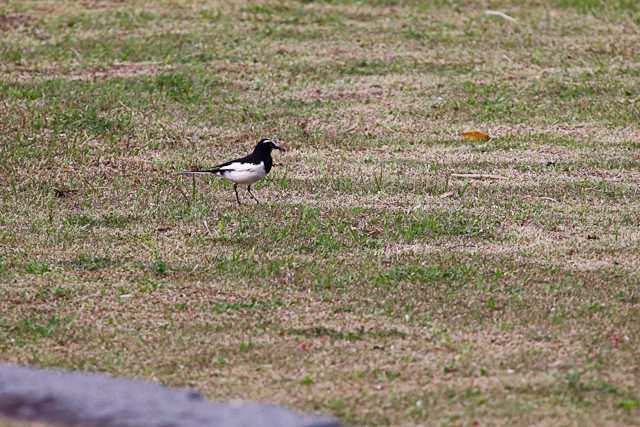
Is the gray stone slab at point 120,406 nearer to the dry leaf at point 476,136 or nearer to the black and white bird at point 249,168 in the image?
the black and white bird at point 249,168

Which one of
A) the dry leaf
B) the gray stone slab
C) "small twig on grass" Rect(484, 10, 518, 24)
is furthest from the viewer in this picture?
"small twig on grass" Rect(484, 10, 518, 24)

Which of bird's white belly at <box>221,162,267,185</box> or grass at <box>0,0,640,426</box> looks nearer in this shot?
grass at <box>0,0,640,426</box>

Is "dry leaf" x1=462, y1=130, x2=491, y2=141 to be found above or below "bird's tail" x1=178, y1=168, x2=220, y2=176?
below

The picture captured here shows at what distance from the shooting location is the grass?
6.41 m

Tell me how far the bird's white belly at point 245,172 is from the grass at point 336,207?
286mm

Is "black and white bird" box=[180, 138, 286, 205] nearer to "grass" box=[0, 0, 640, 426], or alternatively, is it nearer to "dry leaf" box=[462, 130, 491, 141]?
"grass" box=[0, 0, 640, 426]

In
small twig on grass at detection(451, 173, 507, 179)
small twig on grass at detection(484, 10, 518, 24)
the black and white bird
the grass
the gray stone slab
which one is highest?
small twig on grass at detection(484, 10, 518, 24)

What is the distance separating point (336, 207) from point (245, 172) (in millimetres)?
767

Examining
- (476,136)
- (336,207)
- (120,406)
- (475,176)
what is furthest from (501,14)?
(120,406)

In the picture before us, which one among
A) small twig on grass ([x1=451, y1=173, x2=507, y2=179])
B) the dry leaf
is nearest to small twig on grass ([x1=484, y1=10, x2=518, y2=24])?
the dry leaf

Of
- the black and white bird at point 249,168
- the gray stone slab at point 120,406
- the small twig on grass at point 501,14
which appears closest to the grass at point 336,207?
the small twig on grass at point 501,14

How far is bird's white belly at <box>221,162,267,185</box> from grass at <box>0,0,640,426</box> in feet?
0.94

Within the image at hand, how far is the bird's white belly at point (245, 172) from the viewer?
30.5ft

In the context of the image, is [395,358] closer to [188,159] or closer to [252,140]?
[188,159]
